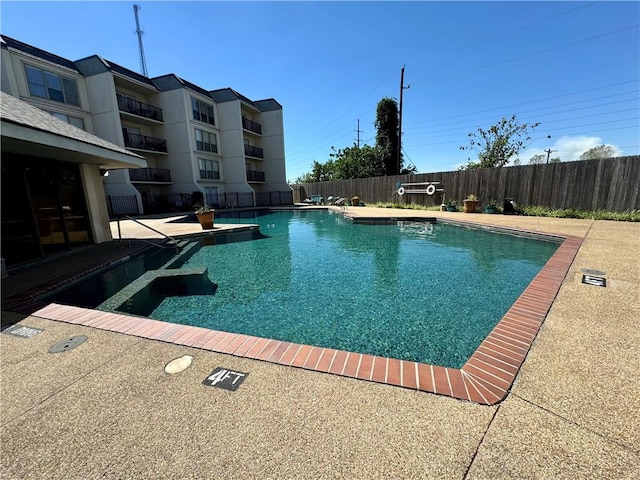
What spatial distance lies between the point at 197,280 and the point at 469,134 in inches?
1182

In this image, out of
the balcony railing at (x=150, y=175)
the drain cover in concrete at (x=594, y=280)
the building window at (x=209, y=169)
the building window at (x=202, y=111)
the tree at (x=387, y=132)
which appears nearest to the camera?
the drain cover in concrete at (x=594, y=280)

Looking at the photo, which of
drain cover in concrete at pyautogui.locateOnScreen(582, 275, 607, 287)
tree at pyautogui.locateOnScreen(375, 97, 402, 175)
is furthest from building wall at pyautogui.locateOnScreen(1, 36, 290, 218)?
drain cover in concrete at pyautogui.locateOnScreen(582, 275, 607, 287)

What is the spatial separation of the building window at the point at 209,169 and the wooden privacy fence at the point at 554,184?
16379 mm

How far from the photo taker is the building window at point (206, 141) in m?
22.2

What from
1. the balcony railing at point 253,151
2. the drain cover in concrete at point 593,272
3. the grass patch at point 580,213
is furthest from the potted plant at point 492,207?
the balcony railing at point 253,151


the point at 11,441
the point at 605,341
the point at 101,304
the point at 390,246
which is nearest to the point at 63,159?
the point at 101,304

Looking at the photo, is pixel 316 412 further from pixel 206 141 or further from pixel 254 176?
pixel 254 176

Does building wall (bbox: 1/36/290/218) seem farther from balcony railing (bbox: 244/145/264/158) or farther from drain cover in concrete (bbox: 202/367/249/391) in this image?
drain cover in concrete (bbox: 202/367/249/391)

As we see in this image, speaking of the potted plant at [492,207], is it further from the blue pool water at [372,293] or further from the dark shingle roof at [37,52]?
the dark shingle roof at [37,52]

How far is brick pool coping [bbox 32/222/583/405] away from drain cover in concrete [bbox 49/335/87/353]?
0.22m

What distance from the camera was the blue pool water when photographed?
338 centimetres

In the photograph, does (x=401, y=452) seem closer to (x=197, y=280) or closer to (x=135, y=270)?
(x=197, y=280)

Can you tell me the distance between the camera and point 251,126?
26.1 metres

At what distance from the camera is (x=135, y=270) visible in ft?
20.4
